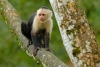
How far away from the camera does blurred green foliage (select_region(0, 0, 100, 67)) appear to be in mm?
8133

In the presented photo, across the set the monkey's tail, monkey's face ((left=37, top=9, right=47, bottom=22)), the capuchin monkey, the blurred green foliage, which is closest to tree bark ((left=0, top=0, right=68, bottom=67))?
the monkey's tail

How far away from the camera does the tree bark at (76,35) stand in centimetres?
322

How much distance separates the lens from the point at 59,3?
3.41 m

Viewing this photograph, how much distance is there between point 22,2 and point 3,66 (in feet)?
6.17

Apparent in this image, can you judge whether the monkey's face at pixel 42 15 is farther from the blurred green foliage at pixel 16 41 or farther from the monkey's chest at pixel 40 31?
the blurred green foliage at pixel 16 41

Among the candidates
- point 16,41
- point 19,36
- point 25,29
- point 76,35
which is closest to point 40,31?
point 25,29

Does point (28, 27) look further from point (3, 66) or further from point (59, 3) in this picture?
point (3, 66)

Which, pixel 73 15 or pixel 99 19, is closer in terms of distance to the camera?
pixel 73 15

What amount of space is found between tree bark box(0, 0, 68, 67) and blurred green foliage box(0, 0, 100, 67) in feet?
9.50

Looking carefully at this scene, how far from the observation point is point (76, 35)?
3.28m

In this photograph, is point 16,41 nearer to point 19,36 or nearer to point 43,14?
point 43,14

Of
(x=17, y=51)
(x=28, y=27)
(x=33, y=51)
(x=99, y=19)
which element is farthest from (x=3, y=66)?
(x=33, y=51)

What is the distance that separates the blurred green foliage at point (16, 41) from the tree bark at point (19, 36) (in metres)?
2.89

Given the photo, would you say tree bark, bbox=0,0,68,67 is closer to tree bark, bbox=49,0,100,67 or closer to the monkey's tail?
the monkey's tail
